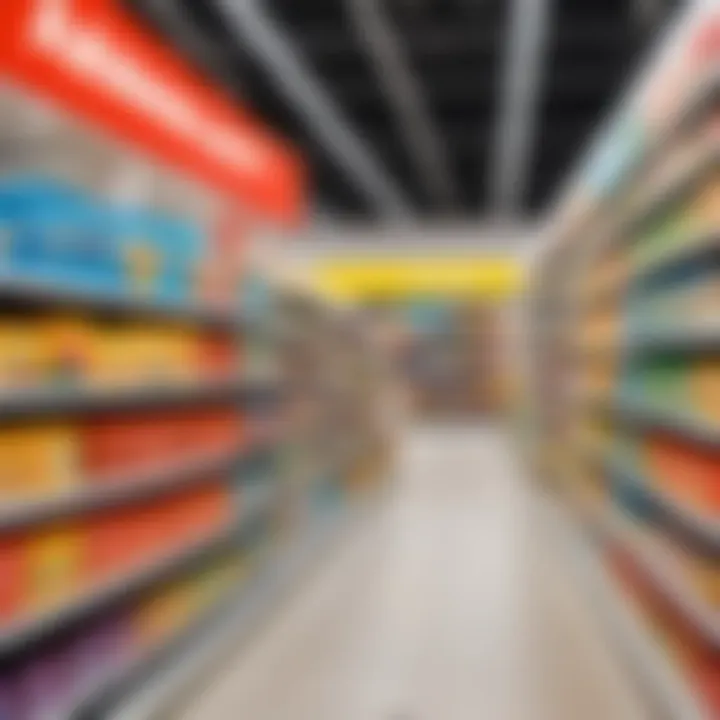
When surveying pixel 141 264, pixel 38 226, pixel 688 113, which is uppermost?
pixel 688 113

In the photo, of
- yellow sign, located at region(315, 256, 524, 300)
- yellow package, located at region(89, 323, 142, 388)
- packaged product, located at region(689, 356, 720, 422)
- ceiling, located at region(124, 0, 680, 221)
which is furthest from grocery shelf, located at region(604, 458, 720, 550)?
yellow sign, located at region(315, 256, 524, 300)

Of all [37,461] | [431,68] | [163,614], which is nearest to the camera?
[37,461]

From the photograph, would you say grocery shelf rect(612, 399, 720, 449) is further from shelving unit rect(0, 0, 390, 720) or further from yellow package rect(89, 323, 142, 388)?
yellow package rect(89, 323, 142, 388)

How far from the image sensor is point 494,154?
12.8 meters

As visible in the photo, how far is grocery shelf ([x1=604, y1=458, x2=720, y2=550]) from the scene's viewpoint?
3137 mm

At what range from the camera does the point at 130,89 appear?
385cm

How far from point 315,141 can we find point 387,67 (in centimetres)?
290

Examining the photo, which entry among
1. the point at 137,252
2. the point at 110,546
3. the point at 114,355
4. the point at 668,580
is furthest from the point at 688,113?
the point at 110,546

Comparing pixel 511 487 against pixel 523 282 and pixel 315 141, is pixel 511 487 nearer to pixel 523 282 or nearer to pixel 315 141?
pixel 523 282

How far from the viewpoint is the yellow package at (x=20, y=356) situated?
2873mm

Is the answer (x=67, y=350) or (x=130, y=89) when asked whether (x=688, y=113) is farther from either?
(x=67, y=350)

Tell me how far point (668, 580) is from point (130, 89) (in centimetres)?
222

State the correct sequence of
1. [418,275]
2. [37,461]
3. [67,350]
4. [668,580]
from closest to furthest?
[37,461] < [67,350] < [668,580] < [418,275]

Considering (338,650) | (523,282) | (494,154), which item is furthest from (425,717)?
(494,154)
